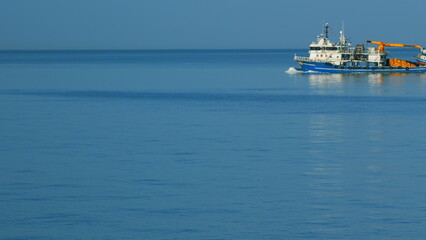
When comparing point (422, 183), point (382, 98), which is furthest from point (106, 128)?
point (382, 98)

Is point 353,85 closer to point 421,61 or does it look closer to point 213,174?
point 421,61

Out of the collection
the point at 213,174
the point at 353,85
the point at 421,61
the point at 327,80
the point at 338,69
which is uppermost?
the point at 421,61

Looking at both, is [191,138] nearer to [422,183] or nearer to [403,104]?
[422,183]

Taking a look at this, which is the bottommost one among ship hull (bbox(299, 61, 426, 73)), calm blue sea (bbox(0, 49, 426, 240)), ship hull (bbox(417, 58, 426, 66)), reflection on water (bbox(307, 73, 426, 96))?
calm blue sea (bbox(0, 49, 426, 240))

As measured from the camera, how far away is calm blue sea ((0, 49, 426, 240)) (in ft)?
90.5

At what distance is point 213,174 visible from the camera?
3681 cm

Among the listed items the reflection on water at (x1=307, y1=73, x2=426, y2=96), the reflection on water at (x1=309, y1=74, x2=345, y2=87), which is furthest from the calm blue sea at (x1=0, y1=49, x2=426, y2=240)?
the reflection on water at (x1=309, y1=74, x2=345, y2=87)

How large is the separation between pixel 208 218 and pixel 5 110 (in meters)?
45.7

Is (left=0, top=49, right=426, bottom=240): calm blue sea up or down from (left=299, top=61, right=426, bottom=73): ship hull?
down

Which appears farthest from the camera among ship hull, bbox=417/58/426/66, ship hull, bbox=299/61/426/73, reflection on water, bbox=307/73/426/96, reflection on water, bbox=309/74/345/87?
ship hull, bbox=417/58/426/66

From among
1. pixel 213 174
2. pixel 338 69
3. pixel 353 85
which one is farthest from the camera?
pixel 338 69

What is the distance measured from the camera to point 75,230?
27.1 meters

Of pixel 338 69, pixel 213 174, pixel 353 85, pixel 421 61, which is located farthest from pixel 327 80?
pixel 213 174

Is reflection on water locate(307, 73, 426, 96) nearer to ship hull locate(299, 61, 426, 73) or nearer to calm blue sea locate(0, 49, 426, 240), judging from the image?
ship hull locate(299, 61, 426, 73)
